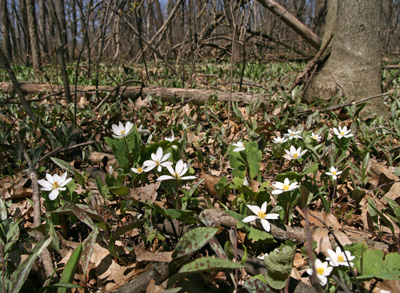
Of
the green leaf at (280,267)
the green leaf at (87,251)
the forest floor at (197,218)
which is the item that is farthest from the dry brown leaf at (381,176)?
the green leaf at (87,251)

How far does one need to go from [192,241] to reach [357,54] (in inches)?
117

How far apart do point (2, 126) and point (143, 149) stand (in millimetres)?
1552

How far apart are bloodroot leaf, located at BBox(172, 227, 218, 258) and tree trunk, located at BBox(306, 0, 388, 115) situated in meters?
2.65

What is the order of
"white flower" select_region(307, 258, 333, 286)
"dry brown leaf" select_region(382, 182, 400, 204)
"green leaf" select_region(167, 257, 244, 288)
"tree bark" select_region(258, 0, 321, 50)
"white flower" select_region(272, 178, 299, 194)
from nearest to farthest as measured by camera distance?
"green leaf" select_region(167, 257, 244, 288), "white flower" select_region(307, 258, 333, 286), "white flower" select_region(272, 178, 299, 194), "dry brown leaf" select_region(382, 182, 400, 204), "tree bark" select_region(258, 0, 321, 50)

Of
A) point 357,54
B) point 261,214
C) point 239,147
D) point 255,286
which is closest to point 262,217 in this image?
point 261,214

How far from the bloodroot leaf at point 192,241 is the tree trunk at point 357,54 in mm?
2654

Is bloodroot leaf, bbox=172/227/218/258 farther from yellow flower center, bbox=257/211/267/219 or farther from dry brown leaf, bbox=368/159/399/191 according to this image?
dry brown leaf, bbox=368/159/399/191

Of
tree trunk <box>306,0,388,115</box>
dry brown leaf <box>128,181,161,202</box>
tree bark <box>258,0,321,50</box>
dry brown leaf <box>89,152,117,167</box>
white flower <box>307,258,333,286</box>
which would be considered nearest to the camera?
white flower <box>307,258,333,286</box>

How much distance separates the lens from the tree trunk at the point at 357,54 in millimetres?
2963

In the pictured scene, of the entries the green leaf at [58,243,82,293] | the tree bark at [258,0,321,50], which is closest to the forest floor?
the green leaf at [58,243,82,293]

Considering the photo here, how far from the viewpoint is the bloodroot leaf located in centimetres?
101

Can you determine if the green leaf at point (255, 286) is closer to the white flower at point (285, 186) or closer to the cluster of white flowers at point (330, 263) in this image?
the cluster of white flowers at point (330, 263)

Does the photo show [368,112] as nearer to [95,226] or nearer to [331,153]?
[331,153]

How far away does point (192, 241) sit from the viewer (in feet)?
3.39
